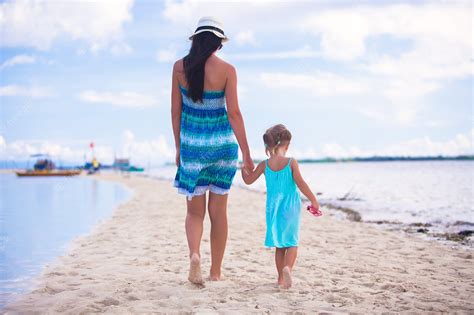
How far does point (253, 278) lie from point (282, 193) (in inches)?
40.4

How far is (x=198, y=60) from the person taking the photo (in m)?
3.88

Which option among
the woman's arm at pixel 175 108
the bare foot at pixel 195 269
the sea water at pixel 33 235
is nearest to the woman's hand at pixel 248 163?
the woman's arm at pixel 175 108

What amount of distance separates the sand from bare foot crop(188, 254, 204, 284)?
85mm

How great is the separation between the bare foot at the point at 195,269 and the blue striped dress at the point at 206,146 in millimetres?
525

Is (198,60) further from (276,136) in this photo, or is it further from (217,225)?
(217,225)

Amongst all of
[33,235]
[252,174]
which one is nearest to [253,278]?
[252,174]

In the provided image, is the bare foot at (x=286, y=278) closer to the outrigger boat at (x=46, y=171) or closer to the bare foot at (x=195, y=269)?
the bare foot at (x=195, y=269)

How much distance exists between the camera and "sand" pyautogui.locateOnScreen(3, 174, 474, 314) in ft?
12.2

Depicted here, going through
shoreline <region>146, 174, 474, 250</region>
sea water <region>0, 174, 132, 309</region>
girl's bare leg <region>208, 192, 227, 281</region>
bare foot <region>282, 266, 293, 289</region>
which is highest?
girl's bare leg <region>208, 192, 227, 281</region>

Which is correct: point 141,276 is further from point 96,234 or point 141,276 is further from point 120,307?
point 96,234

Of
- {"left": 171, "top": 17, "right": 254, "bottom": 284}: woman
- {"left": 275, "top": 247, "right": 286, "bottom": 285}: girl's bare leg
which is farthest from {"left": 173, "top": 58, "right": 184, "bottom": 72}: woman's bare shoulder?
{"left": 275, "top": 247, "right": 286, "bottom": 285}: girl's bare leg

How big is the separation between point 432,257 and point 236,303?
3.66 meters

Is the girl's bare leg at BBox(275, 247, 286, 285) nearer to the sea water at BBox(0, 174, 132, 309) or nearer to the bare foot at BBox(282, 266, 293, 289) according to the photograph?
the bare foot at BBox(282, 266, 293, 289)

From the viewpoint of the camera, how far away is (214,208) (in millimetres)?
4176
